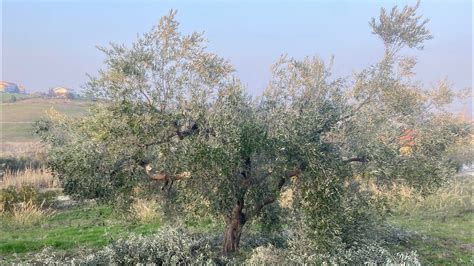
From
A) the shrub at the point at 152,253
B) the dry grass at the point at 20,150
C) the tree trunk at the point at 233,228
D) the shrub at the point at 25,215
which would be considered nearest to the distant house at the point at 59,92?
the dry grass at the point at 20,150

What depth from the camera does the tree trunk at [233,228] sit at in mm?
7527

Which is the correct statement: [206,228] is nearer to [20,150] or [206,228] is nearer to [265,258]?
[265,258]

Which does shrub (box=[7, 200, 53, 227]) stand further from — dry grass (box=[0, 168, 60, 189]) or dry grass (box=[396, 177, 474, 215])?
dry grass (box=[396, 177, 474, 215])

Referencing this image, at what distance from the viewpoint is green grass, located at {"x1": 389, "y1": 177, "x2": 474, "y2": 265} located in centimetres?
881

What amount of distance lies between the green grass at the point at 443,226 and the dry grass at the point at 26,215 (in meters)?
9.72

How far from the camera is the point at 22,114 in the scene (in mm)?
38188

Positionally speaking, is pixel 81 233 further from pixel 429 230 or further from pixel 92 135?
pixel 429 230

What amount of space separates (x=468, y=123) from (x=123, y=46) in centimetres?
589

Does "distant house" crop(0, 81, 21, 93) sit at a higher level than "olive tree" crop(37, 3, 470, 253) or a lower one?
higher

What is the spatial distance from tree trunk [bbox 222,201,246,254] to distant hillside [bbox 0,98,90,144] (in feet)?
75.2

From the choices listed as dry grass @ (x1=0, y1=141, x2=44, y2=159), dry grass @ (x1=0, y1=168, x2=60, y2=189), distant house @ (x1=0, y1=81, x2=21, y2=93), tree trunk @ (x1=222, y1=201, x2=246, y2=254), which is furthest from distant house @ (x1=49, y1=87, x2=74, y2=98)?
tree trunk @ (x1=222, y1=201, x2=246, y2=254)

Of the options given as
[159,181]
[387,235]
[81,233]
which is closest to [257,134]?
[159,181]

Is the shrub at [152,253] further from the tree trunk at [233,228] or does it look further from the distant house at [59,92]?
the distant house at [59,92]

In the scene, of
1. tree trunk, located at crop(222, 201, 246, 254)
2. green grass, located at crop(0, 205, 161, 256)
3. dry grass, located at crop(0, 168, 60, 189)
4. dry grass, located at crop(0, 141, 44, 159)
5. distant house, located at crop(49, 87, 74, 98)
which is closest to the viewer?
tree trunk, located at crop(222, 201, 246, 254)
